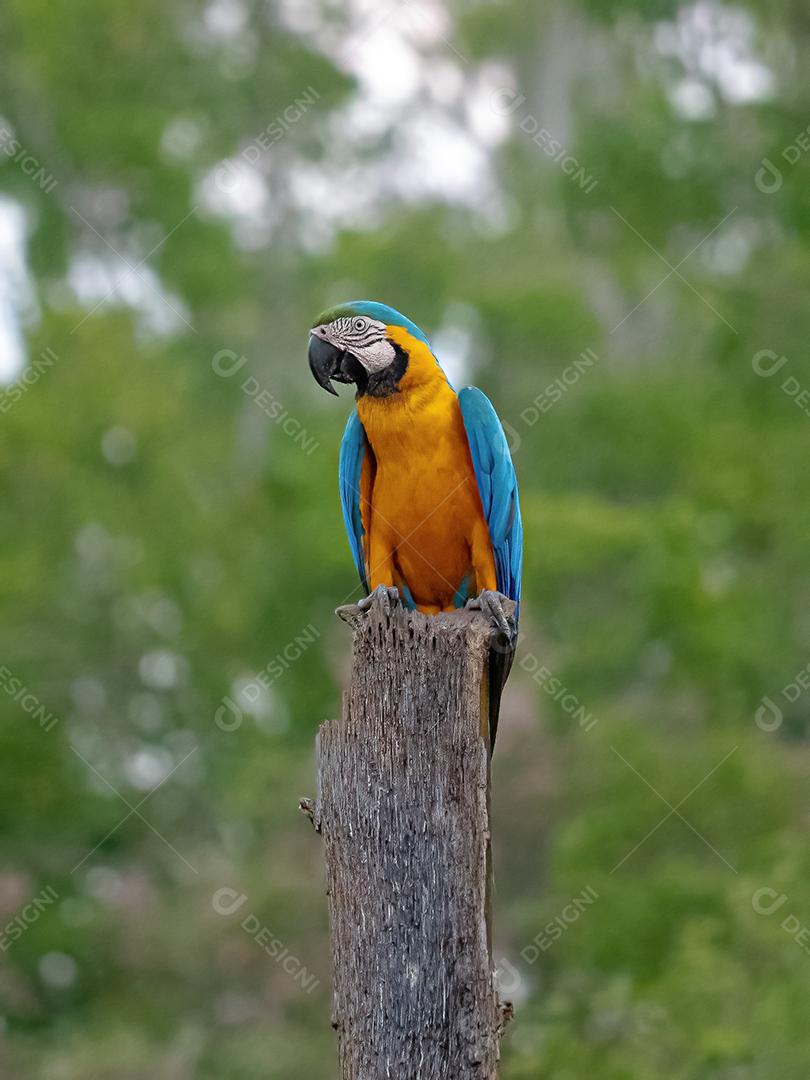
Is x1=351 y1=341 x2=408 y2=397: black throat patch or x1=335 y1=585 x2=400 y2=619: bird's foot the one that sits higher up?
x1=351 y1=341 x2=408 y2=397: black throat patch

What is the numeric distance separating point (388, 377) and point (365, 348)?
153mm

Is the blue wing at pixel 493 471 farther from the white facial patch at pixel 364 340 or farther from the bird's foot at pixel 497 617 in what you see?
the bird's foot at pixel 497 617

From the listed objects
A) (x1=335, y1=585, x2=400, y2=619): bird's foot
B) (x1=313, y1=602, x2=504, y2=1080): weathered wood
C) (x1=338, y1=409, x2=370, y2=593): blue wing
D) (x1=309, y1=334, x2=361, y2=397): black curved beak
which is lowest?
(x1=313, y1=602, x2=504, y2=1080): weathered wood

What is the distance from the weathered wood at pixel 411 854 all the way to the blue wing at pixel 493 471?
1.34 metres

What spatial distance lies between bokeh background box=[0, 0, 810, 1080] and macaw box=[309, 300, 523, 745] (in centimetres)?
482

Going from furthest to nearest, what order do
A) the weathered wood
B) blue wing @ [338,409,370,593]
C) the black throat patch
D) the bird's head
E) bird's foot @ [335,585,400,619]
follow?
blue wing @ [338,409,370,593] → the black throat patch → the bird's head → bird's foot @ [335,585,400,619] → the weathered wood

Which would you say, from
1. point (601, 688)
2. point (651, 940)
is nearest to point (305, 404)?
point (601, 688)

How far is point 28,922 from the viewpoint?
477 inches

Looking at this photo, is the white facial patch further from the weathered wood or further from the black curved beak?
the weathered wood

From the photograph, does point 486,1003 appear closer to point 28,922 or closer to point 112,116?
point 28,922

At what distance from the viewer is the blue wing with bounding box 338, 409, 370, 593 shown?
210 inches

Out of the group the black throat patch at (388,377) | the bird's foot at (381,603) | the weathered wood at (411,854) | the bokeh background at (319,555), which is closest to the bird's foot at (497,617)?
the weathered wood at (411,854)

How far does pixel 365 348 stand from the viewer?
4.97 m

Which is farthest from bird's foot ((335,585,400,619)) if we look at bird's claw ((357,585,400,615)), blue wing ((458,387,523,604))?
blue wing ((458,387,523,604))
